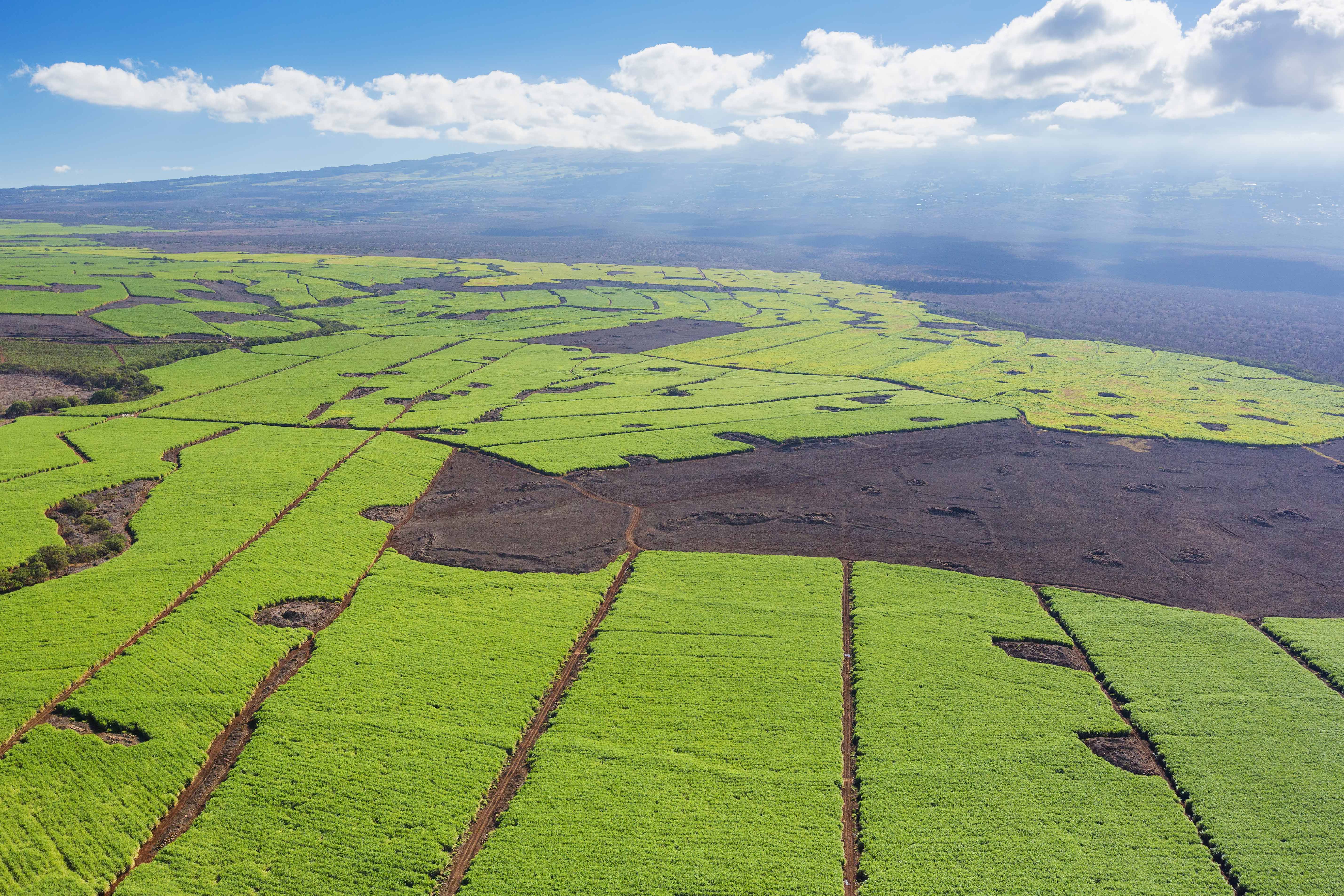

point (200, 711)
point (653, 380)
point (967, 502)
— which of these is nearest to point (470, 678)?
point (200, 711)

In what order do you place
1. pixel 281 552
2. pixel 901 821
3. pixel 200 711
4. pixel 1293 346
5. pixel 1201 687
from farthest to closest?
pixel 1293 346 < pixel 281 552 < pixel 1201 687 < pixel 200 711 < pixel 901 821

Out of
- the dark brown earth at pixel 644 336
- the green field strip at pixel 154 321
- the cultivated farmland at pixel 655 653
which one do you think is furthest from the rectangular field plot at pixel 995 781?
the green field strip at pixel 154 321

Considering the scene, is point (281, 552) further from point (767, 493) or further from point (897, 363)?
point (897, 363)

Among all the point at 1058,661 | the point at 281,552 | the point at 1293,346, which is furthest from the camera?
the point at 1293,346

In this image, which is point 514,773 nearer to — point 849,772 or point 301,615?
point 849,772

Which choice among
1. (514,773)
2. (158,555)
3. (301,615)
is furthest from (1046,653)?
(158,555)

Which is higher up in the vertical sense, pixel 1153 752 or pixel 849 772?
pixel 849 772
